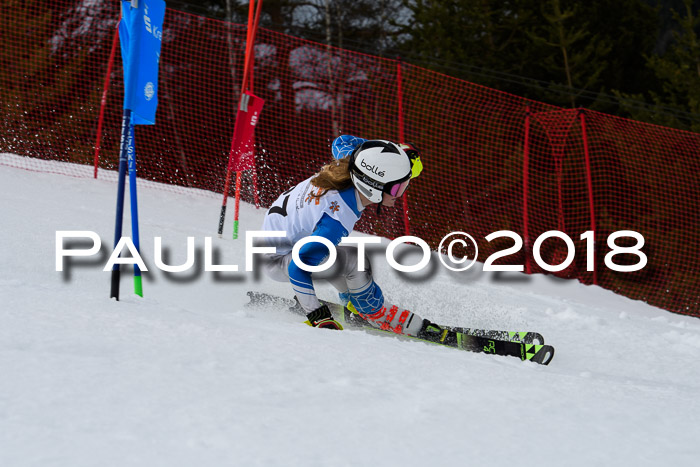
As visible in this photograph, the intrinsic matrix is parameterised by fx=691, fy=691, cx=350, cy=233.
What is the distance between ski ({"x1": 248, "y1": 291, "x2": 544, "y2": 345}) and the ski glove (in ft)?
2.19

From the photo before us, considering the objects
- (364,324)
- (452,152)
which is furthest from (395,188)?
(452,152)

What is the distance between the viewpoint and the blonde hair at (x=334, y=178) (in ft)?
11.3

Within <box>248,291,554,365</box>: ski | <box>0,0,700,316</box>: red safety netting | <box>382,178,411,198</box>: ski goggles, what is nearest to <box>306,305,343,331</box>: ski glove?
<box>248,291,554,365</box>: ski

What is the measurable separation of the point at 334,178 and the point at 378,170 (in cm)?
23

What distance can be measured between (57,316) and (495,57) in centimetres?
1020

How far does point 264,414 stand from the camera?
1.83m

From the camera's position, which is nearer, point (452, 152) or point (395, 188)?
point (395, 188)

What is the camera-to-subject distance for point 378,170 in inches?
133

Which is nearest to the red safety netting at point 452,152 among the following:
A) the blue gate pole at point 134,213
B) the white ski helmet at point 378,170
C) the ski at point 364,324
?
the ski at point 364,324

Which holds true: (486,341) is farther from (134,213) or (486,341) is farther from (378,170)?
(134,213)

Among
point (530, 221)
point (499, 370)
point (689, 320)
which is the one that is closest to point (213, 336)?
point (499, 370)

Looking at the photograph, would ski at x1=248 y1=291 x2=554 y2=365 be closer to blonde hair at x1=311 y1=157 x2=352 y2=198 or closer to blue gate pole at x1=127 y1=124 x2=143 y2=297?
blonde hair at x1=311 y1=157 x2=352 y2=198

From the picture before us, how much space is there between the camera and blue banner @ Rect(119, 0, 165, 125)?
3.15 metres

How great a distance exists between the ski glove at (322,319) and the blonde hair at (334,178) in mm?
578
